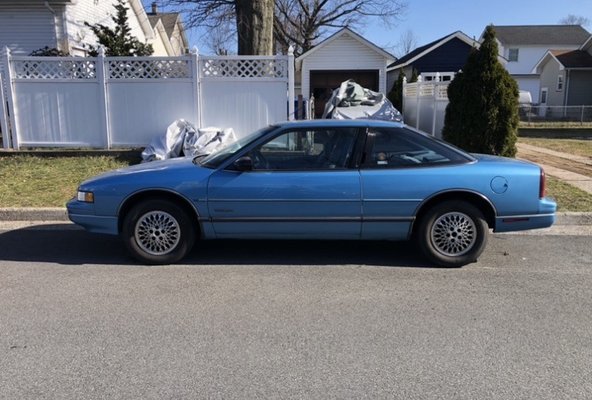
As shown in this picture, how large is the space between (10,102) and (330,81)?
61.3ft

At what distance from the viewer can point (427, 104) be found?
15.0 m

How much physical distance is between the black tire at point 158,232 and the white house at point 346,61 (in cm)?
2079

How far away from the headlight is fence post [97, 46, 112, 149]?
247 inches

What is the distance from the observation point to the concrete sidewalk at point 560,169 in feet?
30.7

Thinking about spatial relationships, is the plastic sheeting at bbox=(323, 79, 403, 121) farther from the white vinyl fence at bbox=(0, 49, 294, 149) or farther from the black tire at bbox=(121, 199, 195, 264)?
the black tire at bbox=(121, 199, 195, 264)

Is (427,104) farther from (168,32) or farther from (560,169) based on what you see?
(168,32)

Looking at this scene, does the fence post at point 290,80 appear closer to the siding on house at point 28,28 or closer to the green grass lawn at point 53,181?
the green grass lawn at point 53,181

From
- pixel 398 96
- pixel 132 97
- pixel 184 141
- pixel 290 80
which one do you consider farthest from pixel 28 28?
pixel 398 96

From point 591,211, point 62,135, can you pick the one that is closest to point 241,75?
point 62,135

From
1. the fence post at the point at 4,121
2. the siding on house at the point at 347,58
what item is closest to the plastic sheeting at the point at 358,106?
the fence post at the point at 4,121

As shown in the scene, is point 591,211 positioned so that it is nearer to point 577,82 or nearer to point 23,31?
point 23,31

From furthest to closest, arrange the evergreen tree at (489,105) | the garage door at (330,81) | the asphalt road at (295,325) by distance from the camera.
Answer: the garage door at (330,81) < the evergreen tree at (489,105) < the asphalt road at (295,325)

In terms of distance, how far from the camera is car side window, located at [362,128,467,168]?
5.32m

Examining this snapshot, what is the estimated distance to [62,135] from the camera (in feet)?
37.3
